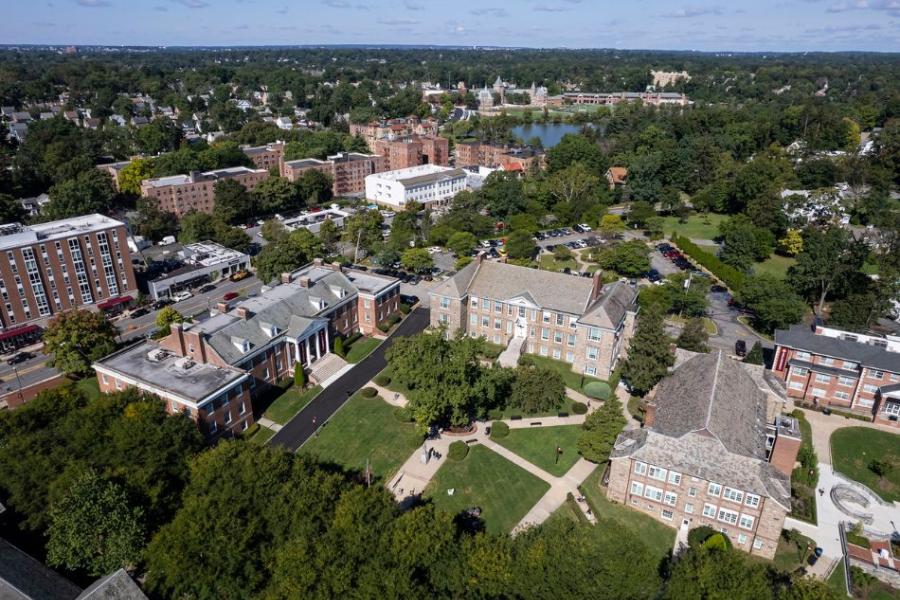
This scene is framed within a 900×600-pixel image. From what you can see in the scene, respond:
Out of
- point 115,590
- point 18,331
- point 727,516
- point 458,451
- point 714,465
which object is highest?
point 714,465

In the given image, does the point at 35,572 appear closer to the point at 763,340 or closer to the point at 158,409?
the point at 158,409

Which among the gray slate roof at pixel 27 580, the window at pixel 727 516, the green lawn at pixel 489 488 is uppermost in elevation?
the gray slate roof at pixel 27 580

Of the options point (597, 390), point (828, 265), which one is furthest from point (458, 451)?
point (828, 265)

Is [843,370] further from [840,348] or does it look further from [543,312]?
[543,312]

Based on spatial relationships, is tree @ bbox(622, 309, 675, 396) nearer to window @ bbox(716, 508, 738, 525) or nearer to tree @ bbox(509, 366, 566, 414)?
tree @ bbox(509, 366, 566, 414)

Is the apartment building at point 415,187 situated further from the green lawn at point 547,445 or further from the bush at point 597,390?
the green lawn at point 547,445

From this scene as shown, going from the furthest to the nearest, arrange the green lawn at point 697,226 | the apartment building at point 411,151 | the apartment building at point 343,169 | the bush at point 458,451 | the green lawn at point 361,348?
the apartment building at point 411,151
the apartment building at point 343,169
the green lawn at point 697,226
the green lawn at point 361,348
the bush at point 458,451

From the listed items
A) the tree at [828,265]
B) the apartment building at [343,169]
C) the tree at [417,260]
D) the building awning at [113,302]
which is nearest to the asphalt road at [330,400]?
the tree at [417,260]

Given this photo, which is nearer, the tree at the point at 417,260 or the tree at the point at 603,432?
the tree at the point at 603,432
